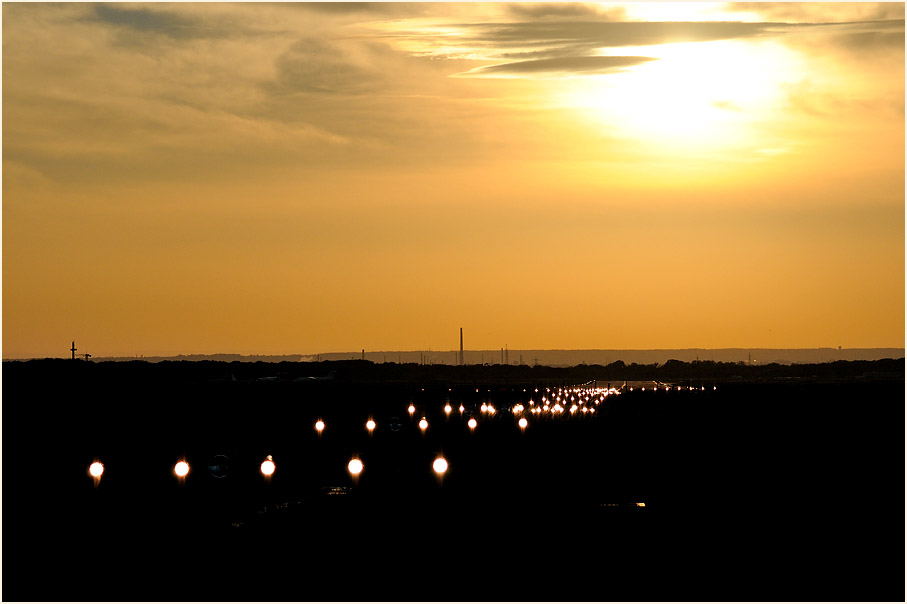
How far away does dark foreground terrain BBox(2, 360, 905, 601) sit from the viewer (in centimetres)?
1992

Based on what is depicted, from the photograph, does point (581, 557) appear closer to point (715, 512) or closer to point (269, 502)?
point (715, 512)

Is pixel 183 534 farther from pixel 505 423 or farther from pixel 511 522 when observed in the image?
pixel 505 423

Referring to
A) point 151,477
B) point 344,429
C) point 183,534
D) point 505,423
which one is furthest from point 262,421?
point 183,534

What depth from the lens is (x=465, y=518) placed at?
27.1 metres

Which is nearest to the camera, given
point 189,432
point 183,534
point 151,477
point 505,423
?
point 183,534

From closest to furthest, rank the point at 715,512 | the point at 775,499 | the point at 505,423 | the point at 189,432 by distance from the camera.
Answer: the point at 715,512 → the point at 775,499 → the point at 189,432 → the point at 505,423

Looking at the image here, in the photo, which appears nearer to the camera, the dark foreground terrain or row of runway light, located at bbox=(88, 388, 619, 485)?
the dark foreground terrain

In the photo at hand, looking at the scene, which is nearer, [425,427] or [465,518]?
[465,518]

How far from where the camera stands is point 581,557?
72.2 feet

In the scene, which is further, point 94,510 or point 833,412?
point 833,412

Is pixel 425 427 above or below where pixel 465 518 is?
below

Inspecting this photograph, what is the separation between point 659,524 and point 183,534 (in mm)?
Answer: 10636

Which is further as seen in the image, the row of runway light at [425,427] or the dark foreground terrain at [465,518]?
the row of runway light at [425,427]

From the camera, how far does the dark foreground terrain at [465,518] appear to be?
19.9 m
